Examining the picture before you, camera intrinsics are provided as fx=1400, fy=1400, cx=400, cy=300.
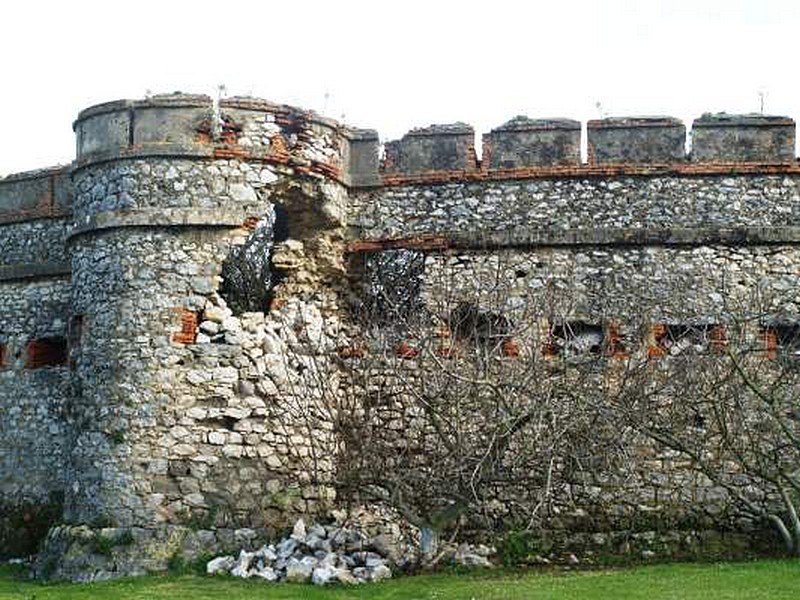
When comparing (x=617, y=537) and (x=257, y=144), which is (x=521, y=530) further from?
(x=257, y=144)

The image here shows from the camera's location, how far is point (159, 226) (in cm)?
1501

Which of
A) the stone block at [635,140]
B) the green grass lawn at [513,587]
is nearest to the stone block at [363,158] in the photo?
the stone block at [635,140]

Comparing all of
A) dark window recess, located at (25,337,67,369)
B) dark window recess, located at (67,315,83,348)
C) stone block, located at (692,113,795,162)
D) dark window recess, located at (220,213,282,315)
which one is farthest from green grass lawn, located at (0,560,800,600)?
stone block, located at (692,113,795,162)

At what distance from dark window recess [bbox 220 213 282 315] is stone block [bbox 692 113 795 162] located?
5.06 m

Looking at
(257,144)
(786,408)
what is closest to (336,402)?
(257,144)

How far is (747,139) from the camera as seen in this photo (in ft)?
53.2

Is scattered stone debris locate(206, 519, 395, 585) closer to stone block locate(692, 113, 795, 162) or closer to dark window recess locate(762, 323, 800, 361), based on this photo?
dark window recess locate(762, 323, 800, 361)

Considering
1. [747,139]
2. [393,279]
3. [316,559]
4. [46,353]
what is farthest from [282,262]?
[747,139]

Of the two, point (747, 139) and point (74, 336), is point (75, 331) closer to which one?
point (74, 336)

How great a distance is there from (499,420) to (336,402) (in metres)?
2.44

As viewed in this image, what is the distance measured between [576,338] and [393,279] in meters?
2.23

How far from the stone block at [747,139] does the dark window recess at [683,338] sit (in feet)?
6.59

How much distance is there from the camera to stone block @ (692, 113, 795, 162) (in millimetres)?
16156

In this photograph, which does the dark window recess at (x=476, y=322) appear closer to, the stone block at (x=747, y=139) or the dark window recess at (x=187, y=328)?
the dark window recess at (x=187, y=328)
